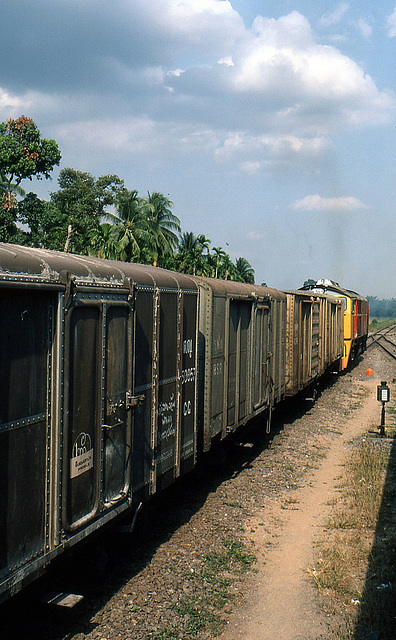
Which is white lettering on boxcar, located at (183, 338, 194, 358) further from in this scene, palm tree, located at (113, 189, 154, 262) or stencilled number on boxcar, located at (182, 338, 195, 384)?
palm tree, located at (113, 189, 154, 262)

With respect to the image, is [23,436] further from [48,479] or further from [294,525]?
[294,525]

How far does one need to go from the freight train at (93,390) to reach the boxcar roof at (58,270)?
0.05ft

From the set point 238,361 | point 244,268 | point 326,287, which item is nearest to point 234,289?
point 238,361

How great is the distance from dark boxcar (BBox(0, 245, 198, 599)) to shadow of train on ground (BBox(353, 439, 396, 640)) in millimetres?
2919

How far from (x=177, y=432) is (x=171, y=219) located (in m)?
42.1

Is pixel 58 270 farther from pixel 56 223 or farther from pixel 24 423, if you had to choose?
pixel 56 223

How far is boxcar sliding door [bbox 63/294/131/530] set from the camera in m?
5.08

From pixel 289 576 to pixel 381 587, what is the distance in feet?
3.78

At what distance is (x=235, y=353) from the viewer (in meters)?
10.6

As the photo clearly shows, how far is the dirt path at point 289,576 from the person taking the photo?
5.93 metres

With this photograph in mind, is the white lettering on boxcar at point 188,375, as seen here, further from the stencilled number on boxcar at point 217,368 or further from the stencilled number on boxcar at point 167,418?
the stencilled number on boxcar at point 217,368

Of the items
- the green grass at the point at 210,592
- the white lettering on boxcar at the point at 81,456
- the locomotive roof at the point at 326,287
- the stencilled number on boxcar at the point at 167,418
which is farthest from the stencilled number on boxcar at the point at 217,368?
the locomotive roof at the point at 326,287

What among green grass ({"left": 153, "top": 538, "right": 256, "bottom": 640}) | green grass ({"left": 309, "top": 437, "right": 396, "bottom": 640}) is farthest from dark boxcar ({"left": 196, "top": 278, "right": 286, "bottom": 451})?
green grass ({"left": 309, "top": 437, "right": 396, "bottom": 640})

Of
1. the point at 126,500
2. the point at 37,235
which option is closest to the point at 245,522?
the point at 126,500
